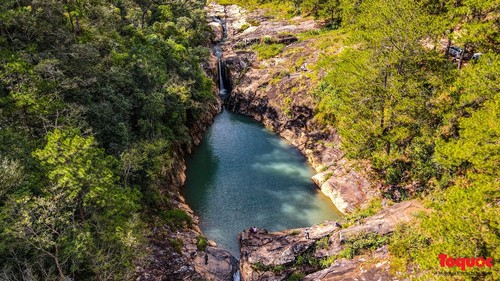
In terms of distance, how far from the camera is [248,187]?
45406mm

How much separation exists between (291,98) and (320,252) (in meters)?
35.4

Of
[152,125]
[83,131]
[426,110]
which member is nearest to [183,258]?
[83,131]

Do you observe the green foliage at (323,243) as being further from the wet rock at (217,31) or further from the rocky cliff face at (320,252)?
the wet rock at (217,31)

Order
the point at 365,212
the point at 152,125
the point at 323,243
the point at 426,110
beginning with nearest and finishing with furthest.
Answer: the point at 323,243 < the point at 426,110 < the point at 365,212 < the point at 152,125

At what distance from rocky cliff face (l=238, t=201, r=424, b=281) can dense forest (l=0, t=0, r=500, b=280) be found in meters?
2.37

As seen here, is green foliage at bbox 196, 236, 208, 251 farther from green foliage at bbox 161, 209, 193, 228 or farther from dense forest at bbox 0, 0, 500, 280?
dense forest at bbox 0, 0, 500, 280

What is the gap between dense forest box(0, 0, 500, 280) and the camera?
1892 centimetres

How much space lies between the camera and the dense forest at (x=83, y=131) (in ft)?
63.7

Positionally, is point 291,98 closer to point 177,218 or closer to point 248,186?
point 248,186

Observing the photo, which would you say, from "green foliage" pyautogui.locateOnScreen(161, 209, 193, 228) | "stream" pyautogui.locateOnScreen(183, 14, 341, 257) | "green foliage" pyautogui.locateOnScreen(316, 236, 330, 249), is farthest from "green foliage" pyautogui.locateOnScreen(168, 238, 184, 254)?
"green foliage" pyautogui.locateOnScreen(316, 236, 330, 249)

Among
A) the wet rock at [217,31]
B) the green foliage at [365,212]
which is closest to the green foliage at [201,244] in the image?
the green foliage at [365,212]

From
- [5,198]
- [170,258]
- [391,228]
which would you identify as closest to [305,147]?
[391,228]

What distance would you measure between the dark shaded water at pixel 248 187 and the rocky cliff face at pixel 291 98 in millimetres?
2241

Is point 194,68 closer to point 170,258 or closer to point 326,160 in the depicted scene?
point 326,160
